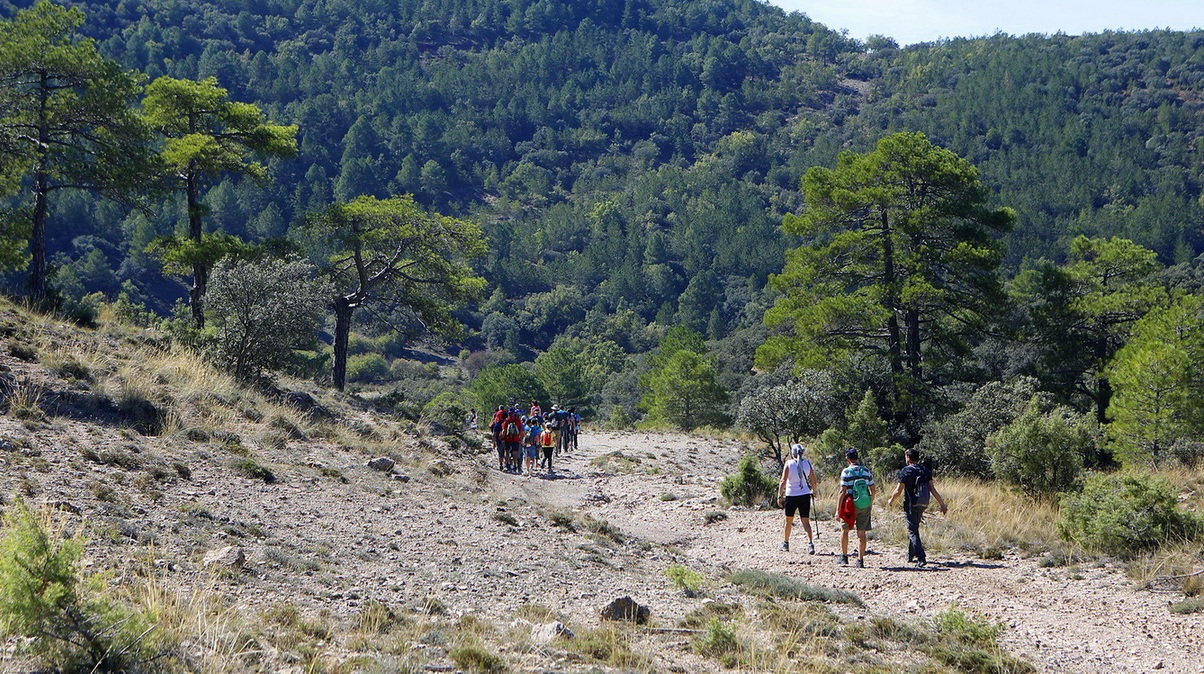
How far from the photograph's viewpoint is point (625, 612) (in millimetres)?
7488

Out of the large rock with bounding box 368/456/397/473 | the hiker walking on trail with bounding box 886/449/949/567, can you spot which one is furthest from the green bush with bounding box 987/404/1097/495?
the large rock with bounding box 368/456/397/473

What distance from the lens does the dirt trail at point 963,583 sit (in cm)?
782

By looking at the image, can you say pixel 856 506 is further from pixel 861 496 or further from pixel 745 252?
pixel 745 252

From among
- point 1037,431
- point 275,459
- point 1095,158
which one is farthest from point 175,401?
point 1095,158

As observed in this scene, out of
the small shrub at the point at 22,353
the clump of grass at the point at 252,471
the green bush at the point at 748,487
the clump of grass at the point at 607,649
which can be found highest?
the small shrub at the point at 22,353

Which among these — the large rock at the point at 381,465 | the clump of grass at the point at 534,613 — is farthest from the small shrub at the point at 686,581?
the large rock at the point at 381,465

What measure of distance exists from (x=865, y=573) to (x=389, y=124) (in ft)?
617

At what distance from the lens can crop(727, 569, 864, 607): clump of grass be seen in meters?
9.16

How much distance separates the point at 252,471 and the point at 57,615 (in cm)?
678

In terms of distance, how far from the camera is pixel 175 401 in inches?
547

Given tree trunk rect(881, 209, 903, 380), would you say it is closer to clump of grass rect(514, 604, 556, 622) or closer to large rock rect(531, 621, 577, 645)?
clump of grass rect(514, 604, 556, 622)

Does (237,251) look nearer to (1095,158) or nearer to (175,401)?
(175,401)

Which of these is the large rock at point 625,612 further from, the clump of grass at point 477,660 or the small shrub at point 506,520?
the small shrub at point 506,520

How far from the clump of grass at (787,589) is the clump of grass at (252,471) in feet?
18.3
